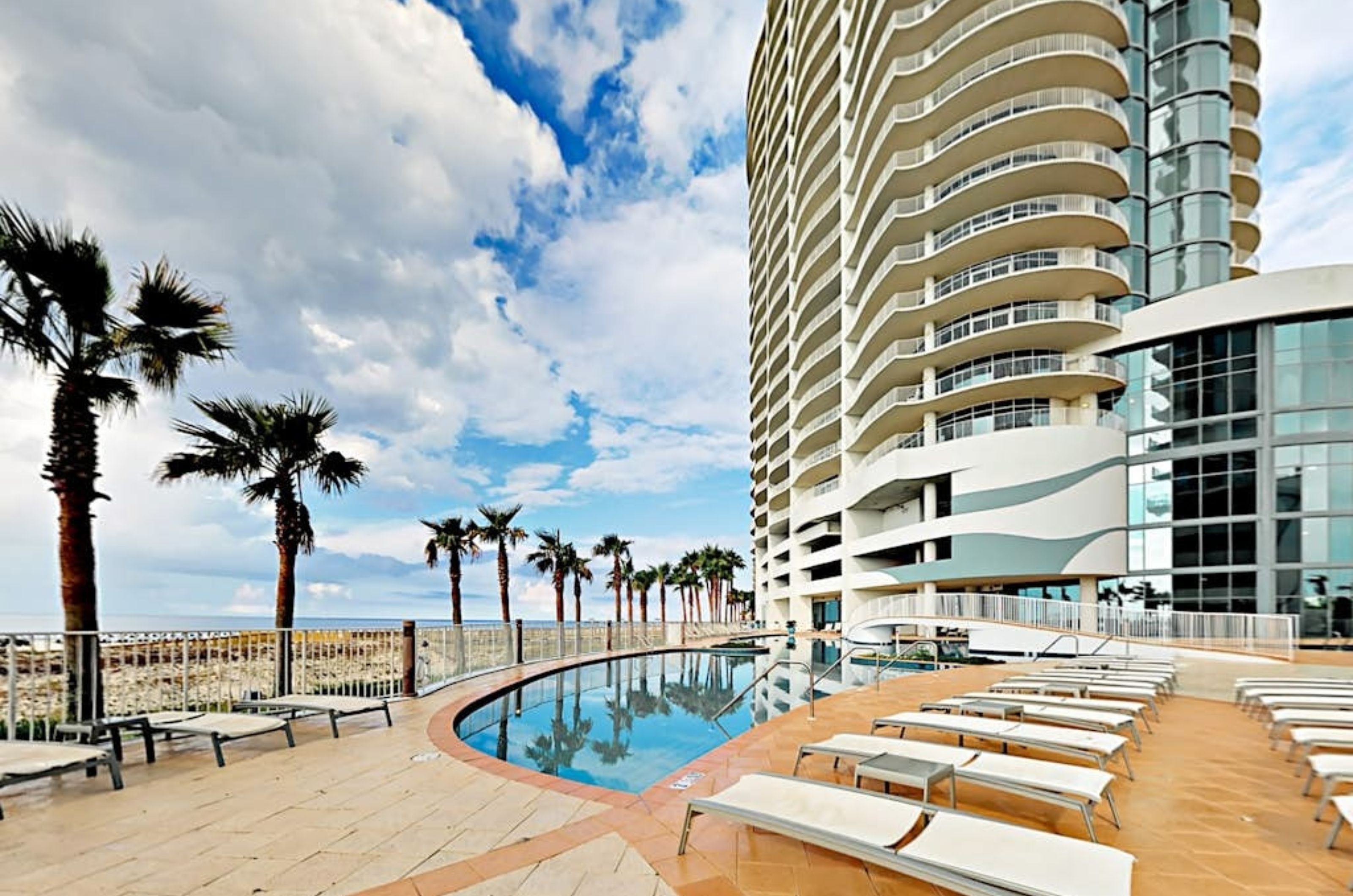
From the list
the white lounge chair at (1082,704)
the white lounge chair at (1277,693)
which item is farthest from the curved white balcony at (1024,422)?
the white lounge chair at (1082,704)

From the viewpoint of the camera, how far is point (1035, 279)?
22.2 m

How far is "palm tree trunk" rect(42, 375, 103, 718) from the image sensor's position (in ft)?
22.3

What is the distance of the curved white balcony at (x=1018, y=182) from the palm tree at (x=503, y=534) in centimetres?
2234

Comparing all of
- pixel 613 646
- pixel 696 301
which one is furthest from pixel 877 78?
pixel 613 646

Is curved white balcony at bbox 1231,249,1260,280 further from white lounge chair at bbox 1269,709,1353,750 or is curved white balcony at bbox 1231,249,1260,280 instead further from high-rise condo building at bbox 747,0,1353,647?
white lounge chair at bbox 1269,709,1353,750

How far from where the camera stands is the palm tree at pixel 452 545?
27141 mm

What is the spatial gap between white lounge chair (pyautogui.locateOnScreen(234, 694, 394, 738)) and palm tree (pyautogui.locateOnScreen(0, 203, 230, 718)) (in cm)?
200

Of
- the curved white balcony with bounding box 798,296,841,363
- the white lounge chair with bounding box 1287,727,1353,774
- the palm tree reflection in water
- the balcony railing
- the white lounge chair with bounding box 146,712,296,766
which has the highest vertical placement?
the curved white balcony with bounding box 798,296,841,363

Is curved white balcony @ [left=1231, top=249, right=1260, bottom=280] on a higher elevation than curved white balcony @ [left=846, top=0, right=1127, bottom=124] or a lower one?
lower

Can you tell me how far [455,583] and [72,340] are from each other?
21.4m

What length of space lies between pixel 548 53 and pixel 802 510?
28.4 metres

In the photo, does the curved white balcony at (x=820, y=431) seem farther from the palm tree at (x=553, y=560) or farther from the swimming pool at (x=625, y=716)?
the swimming pool at (x=625, y=716)

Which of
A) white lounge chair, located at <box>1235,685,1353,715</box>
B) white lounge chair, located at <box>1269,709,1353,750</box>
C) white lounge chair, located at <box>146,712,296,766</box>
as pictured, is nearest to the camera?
white lounge chair, located at <box>146,712,296,766</box>

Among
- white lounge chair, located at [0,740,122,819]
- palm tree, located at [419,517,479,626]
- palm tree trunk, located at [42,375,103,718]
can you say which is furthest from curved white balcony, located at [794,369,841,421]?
white lounge chair, located at [0,740,122,819]
